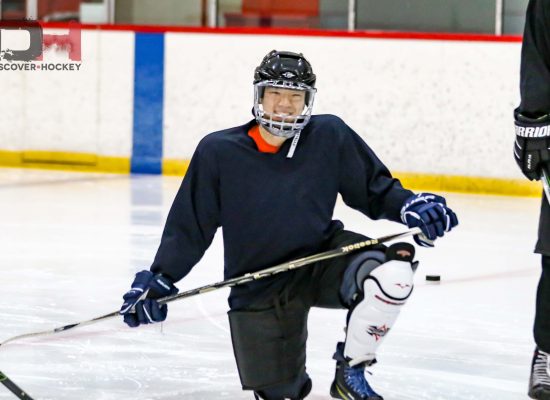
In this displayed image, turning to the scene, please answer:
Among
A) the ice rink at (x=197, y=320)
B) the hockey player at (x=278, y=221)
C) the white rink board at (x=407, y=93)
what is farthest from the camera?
the white rink board at (x=407, y=93)

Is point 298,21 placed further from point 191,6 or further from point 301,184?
point 301,184

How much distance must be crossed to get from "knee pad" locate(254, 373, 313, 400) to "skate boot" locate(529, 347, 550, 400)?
0.54 m

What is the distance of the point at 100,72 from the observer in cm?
823

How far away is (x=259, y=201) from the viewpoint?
286 centimetres

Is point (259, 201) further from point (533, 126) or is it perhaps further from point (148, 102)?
point (148, 102)

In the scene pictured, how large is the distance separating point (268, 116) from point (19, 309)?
4.96ft

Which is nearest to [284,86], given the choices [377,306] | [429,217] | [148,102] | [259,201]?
[259,201]

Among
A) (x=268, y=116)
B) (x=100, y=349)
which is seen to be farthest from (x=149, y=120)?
(x=268, y=116)

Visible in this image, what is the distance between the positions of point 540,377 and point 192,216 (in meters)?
0.90

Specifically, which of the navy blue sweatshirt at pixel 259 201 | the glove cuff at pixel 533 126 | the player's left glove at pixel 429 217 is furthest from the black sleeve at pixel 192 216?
the glove cuff at pixel 533 126

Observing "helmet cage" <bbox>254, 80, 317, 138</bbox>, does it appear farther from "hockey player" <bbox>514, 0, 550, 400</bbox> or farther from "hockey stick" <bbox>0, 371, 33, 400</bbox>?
"hockey stick" <bbox>0, 371, 33, 400</bbox>

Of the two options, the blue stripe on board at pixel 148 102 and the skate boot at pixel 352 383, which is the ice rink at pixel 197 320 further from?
the blue stripe on board at pixel 148 102

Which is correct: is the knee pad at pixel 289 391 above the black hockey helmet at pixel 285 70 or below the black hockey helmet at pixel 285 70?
below

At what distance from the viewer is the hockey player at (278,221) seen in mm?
2844
